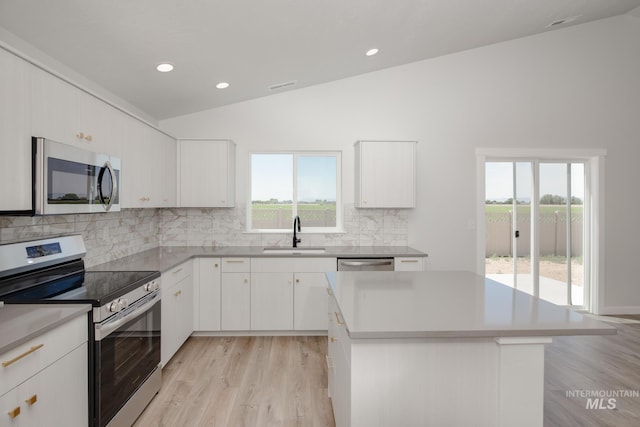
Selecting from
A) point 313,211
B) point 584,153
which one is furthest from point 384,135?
point 584,153

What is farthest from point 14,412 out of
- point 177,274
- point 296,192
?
point 296,192

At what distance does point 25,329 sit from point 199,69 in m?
2.48

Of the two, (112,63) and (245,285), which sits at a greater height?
(112,63)

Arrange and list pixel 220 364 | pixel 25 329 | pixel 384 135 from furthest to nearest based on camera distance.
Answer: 1. pixel 384 135
2. pixel 220 364
3. pixel 25 329

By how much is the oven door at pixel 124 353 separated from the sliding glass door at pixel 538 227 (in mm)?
4015

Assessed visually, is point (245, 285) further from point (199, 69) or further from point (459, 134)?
point (459, 134)

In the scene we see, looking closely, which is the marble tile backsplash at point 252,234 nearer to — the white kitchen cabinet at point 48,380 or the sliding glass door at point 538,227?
the sliding glass door at point 538,227

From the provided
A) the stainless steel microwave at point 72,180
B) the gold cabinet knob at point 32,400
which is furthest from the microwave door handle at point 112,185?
the gold cabinet knob at point 32,400

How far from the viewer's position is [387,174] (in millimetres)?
4094

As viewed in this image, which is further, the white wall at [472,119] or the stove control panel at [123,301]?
the white wall at [472,119]

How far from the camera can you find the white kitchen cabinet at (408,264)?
3.81 metres

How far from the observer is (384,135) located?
4.50m

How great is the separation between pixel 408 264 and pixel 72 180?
10.0 ft
